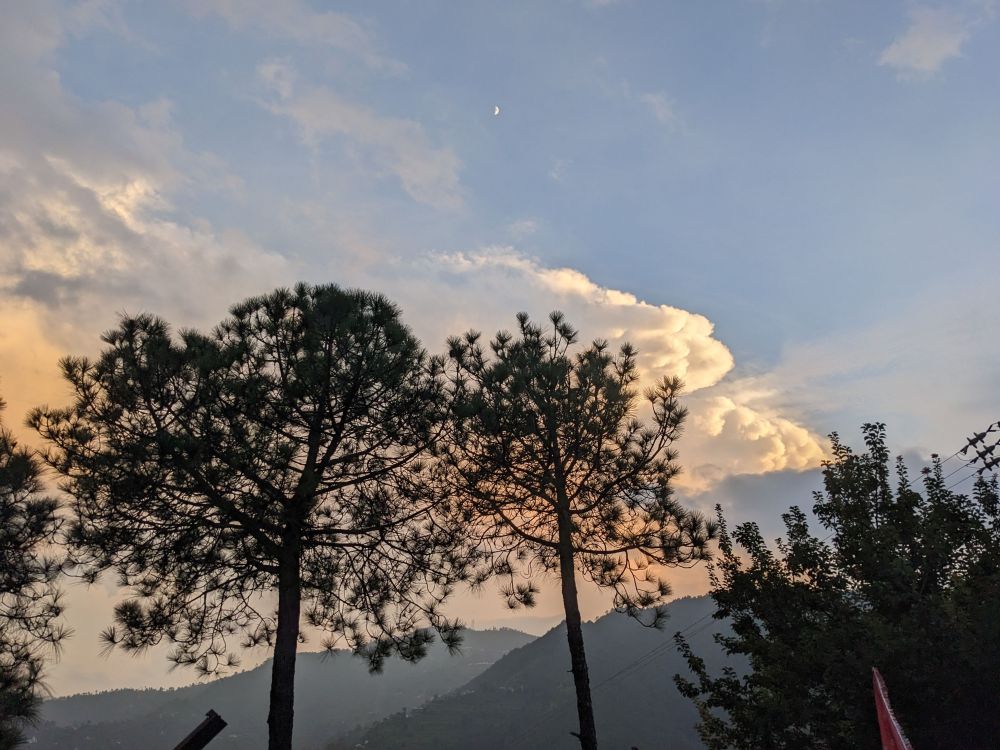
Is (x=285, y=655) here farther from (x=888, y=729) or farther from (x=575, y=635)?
(x=888, y=729)

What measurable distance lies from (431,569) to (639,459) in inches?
205

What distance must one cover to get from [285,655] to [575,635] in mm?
5939

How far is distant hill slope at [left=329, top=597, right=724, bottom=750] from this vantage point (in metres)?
157

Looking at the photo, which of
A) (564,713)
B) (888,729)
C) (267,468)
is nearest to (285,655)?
(267,468)

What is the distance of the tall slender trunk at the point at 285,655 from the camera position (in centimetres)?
1220

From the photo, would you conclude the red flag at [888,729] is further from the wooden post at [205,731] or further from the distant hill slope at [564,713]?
the distant hill slope at [564,713]

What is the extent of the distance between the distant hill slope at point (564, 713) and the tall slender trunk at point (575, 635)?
145 m

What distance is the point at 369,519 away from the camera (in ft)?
47.6

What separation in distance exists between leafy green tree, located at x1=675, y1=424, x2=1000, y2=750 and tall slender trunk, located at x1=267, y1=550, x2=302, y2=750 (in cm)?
958

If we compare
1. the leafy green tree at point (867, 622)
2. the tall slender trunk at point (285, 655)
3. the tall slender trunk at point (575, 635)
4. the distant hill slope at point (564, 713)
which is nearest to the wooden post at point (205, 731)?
the tall slender trunk at point (285, 655)

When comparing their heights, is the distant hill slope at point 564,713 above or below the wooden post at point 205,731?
below

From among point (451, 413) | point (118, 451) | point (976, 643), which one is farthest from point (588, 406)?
point (118, 451)

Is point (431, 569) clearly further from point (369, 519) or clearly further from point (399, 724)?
point (399, 724)

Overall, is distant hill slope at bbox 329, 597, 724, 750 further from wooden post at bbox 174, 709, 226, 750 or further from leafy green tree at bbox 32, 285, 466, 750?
wooden post at bbox 174, 709, 226, 750
